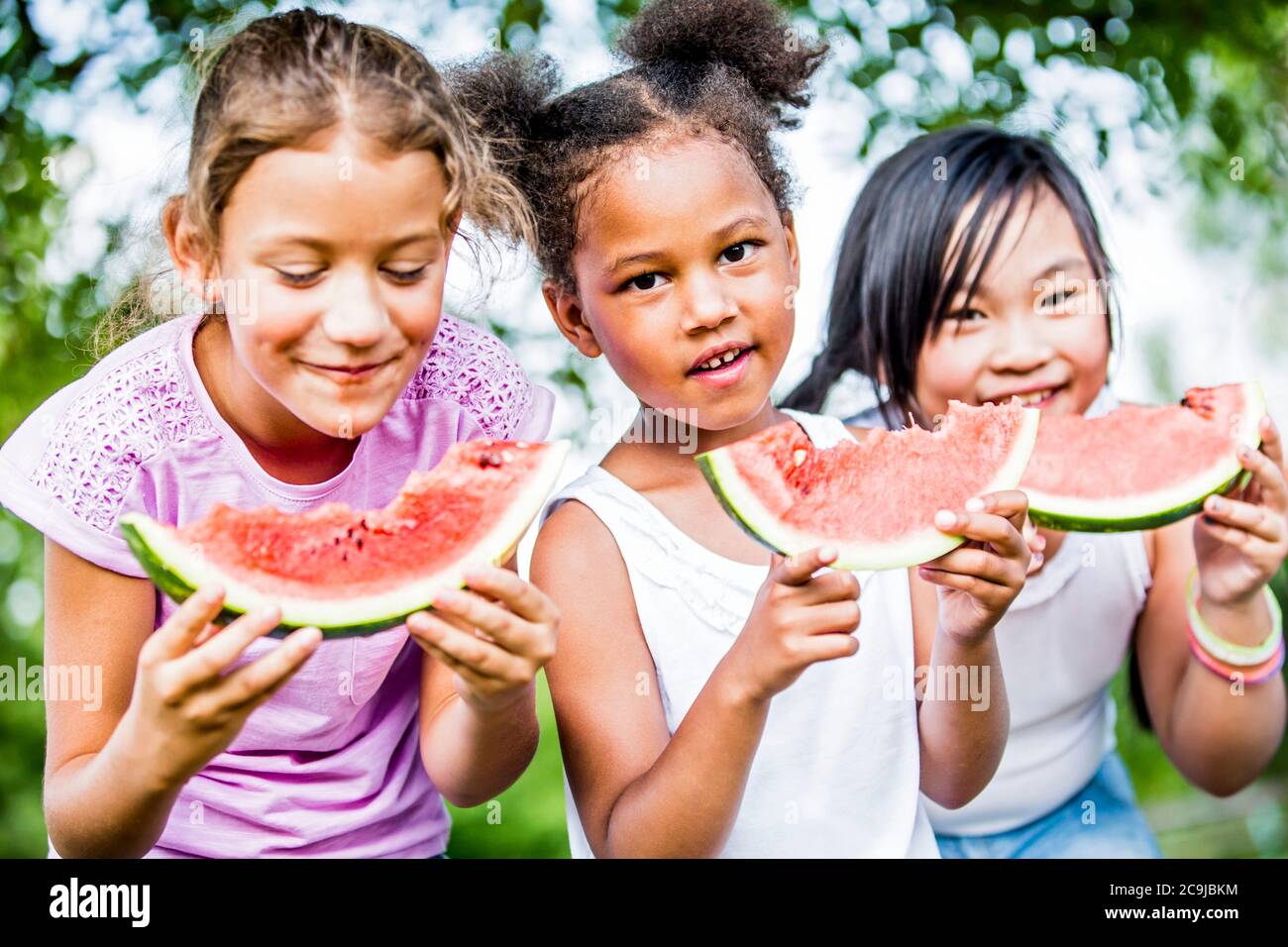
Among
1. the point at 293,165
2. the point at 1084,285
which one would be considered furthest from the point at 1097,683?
the point at 293,165

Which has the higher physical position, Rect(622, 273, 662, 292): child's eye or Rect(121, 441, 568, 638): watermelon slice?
Rect(622, 273, 662, 292): child's eye

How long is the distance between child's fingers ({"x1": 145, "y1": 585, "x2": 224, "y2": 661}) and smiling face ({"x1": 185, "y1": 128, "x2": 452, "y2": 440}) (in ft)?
1.32

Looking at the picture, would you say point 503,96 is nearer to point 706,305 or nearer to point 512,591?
point 706,305

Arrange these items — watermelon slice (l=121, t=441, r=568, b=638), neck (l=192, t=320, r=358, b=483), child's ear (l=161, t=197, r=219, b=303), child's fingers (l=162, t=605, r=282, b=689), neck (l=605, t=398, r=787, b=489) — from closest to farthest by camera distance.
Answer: child's fingers (l=162, t=605, r=282, b=689), watermelon slice (l=121, t=441, r=568, b=638), child's ear (l=161, t=197, r=219, b=303), neck (l=192, t=320, r=358, b=483), neck (l=605, t=398, r=787, b=489)

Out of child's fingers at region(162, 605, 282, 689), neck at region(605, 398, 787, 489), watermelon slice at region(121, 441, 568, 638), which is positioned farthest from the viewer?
neck at region(605, 398, 787, 489)

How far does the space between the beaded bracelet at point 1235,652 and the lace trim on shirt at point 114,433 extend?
1.99 meters

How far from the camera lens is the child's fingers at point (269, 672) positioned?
161 cm

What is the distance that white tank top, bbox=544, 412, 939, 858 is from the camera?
227 cm

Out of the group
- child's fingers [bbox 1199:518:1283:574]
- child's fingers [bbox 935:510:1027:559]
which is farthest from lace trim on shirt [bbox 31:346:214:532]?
child's fingers [bbox 1199:518:1283:574]

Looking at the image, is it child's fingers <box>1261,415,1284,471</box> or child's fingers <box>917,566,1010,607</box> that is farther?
child's fingers <box>1261,415,1284,471</box>

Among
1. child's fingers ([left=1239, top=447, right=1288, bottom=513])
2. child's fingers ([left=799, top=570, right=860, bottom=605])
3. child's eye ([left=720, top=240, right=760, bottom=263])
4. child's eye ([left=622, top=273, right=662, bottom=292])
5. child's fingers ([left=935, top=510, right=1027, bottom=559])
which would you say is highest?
child's eye ([left=720, top=240, right=760, bottom=263])

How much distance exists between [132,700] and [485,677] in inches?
21.6

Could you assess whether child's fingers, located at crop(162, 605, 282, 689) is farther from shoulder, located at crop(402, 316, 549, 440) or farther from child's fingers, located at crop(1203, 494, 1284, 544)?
child's fingers, located at crop(1203, 494, 1284, 544)

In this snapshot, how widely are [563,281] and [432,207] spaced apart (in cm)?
51
